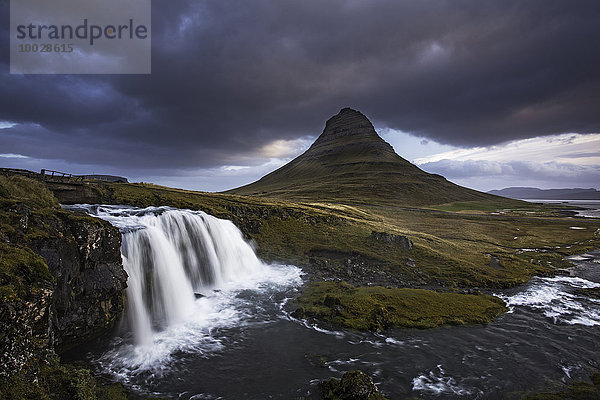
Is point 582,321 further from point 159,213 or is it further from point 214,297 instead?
point 159,213

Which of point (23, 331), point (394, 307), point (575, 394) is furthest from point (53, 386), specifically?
point (575, 394)

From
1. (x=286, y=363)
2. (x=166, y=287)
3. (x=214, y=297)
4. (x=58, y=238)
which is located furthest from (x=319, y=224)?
(x=58, y=238)

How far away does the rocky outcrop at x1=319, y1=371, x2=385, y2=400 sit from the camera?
11.0m

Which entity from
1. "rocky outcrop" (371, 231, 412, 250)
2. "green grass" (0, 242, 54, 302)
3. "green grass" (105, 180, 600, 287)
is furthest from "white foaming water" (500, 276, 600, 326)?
"green grass" (0, 242, 54, 302)

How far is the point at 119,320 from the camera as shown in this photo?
16.8 metres

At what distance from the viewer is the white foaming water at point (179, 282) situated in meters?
15.6

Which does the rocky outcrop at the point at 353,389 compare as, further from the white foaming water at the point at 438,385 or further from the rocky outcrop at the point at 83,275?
the rocky outcrop at the point at 83,275

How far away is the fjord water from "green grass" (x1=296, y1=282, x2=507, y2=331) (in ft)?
2.79

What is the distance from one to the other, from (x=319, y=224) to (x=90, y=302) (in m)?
32.4

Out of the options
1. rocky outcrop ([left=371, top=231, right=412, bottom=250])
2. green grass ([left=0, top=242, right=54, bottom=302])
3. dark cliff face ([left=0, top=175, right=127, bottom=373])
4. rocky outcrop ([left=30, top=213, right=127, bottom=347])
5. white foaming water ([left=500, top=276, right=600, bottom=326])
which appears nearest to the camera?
dark cliff face ([left=0, top=175, right=127, bottom=373])

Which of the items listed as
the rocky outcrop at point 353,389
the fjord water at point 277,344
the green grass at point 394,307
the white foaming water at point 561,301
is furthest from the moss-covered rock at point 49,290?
the white foaming water at point 561,301

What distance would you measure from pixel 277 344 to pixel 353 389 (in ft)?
20.5

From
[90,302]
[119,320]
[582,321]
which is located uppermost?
[90,302]

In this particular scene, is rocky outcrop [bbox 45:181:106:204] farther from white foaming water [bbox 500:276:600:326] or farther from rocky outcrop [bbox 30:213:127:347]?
white foaming water [bbox 500:276:600:326]
